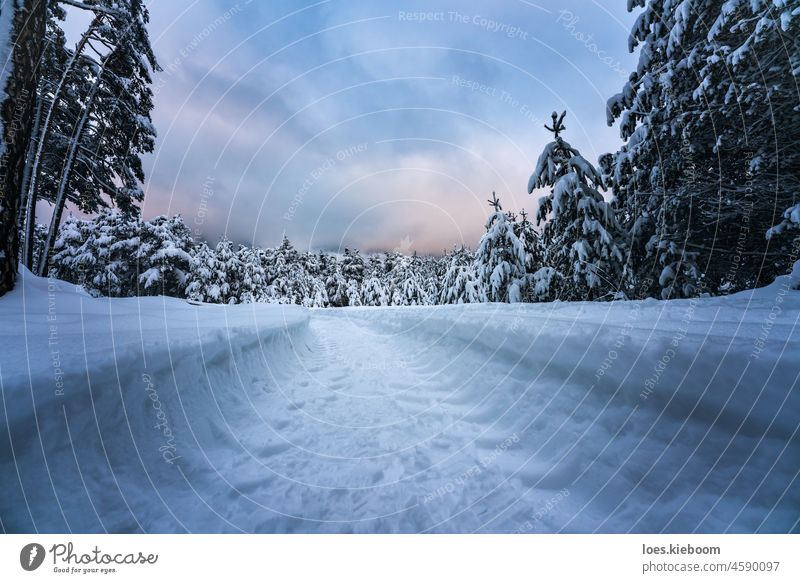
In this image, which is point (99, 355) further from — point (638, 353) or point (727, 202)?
point (727, 202)

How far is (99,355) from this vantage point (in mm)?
2248

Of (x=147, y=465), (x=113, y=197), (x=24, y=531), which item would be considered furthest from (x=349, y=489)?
(x=113, y=197)
